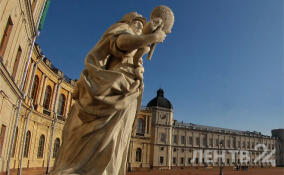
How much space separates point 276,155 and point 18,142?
75938 millimetres

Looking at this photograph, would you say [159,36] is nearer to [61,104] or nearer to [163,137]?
[61,104]

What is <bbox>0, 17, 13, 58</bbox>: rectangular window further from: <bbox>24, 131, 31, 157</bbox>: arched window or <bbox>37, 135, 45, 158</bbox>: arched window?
<bbox>37, 135, 45, 158</bbox>: arched window

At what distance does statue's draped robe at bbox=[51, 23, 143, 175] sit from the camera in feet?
6.23

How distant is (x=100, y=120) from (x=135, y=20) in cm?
127

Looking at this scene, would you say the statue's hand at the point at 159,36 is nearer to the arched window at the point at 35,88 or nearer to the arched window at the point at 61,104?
the arched window at the point at 35,88

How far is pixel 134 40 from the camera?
214 cm

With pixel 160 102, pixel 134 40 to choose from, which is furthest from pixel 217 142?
pixel 134 40

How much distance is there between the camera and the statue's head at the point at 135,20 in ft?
8.56

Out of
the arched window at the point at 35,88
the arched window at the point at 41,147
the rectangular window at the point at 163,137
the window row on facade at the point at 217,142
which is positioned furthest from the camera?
the window row on facade at the point at 217,142

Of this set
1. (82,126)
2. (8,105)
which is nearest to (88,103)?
(82,126)

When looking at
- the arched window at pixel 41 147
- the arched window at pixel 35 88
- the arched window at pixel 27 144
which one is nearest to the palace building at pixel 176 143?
the arched window at pixel 41 147

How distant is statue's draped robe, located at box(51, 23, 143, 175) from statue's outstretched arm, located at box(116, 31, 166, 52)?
94 millimetres

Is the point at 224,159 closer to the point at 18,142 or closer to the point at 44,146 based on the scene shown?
the point at 44,146

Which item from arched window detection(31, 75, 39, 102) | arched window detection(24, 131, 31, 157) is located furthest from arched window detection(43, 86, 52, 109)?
arched window detection(24, 131, 31, 157)
